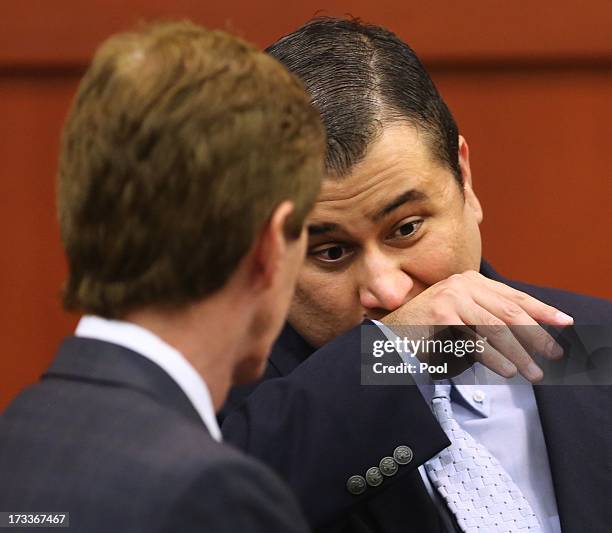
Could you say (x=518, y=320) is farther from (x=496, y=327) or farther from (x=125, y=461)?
(x=125, y=461)

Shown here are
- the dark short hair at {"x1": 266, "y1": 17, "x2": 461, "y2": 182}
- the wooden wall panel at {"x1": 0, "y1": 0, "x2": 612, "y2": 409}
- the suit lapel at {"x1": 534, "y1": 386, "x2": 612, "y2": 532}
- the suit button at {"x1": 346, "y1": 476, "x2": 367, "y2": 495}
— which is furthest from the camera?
the wooden wall panel at {"x1": 0, "y1": 0, "x2": 612, "y2": 409}

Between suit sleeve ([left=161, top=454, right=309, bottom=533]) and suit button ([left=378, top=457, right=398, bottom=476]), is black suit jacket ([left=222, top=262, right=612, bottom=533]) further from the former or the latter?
suit sleeve ([left=161, top=454, right=309, bottom=533])

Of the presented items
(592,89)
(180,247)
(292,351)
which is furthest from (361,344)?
(592,89)

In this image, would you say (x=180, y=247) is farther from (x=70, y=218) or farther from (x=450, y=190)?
(x=450, y=190)

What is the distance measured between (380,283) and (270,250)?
0.51 m

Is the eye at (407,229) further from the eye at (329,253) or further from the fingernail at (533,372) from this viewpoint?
the fingernail at (533,372)

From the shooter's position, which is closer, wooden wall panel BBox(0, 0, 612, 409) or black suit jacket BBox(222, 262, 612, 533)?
black suit jacket BBox(222, 262, 612, 533)

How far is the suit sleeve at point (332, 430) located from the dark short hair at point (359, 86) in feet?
0.91

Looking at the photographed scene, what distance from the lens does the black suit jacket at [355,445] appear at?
113cm

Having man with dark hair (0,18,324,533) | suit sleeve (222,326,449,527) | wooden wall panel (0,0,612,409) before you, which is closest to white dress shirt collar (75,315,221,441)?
man with dark hair (0,18,324,533)

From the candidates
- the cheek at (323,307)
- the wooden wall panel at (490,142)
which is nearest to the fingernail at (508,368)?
the cheek at (323,307)

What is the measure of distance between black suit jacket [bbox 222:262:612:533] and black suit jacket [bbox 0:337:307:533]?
1.15 ft

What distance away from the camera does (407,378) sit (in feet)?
3.82

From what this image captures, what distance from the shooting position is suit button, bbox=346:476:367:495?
112 centimetres
